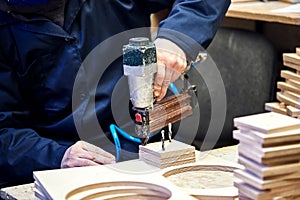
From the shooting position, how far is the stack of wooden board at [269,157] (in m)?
1.40

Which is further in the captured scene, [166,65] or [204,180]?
[166,65]

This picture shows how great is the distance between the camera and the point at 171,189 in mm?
1663

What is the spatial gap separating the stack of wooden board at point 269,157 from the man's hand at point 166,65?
0.49 m

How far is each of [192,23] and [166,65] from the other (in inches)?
10.3

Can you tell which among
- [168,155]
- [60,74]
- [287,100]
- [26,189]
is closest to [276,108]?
[287,100]

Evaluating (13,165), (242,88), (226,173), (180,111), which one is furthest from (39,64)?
Answer: (242,88)

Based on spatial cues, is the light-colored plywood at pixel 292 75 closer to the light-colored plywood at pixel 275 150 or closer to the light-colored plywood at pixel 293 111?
the light-colored plywood at pixel 293 111

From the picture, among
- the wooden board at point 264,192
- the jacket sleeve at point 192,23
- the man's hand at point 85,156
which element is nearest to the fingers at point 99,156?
the man's hand at point 85,156

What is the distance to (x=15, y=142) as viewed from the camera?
2.27m

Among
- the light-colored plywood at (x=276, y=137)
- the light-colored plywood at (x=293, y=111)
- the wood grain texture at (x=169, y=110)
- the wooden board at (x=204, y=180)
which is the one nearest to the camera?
the light-colored plywood at (x=276, y=137)

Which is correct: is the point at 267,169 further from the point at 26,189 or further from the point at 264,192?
the point at 26,189

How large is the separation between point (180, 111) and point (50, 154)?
0.49 metres

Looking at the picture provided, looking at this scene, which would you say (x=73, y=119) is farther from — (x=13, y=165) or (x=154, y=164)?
(x=154, y=164)

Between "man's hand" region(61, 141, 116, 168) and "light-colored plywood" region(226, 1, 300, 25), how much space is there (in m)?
1.42
